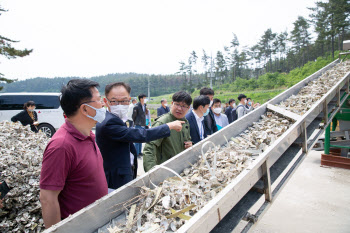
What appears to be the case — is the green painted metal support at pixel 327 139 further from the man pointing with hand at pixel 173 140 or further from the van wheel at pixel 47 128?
the van wheel at pixel 47 128

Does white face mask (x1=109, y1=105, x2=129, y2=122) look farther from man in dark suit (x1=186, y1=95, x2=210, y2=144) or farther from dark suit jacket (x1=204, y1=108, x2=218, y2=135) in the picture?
dark suit jacket (x1=204, y1=108, x2=218, y2=135)

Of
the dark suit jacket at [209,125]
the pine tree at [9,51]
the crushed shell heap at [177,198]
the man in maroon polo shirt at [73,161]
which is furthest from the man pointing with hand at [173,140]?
the pine tree at [9,51]

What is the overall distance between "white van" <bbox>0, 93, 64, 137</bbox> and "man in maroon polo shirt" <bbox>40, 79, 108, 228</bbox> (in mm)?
11270

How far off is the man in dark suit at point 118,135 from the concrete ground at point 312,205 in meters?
1.78

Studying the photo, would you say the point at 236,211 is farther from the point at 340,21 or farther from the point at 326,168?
the point at 340,21

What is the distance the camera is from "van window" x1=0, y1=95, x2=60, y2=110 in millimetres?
11805

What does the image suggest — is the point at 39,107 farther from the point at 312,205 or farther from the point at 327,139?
the point at 327,139

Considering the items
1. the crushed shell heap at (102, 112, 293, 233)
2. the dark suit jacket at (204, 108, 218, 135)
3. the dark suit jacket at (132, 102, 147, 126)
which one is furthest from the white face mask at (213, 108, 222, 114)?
the dark suit jacket at (132, 102, 147, 126)

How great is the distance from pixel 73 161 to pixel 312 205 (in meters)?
4.45

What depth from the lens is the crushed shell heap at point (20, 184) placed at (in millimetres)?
2189

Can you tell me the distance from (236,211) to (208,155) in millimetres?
767

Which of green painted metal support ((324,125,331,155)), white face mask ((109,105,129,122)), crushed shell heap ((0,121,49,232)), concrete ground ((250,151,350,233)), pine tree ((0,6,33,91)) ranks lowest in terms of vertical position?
concrete ground ((250,151,350,233))

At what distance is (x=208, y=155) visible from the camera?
2.40m

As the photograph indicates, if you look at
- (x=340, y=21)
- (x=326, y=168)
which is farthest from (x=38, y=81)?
(x=326, y=168)
